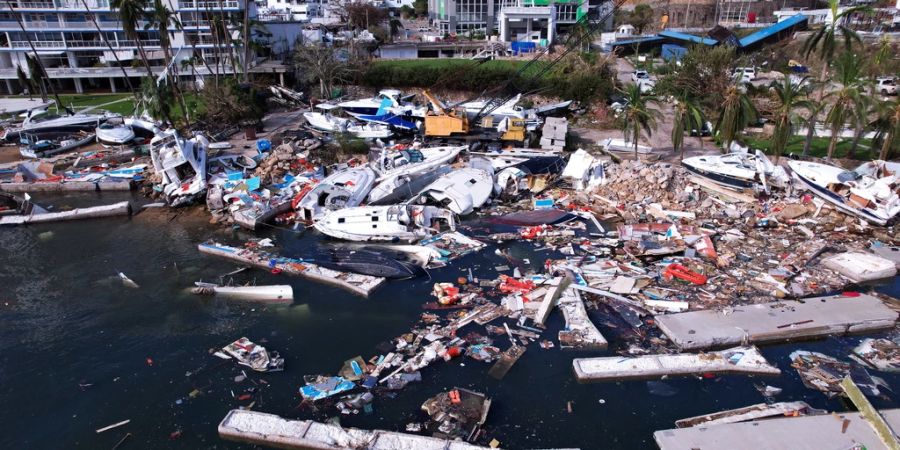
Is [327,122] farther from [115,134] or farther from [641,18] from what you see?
[641,18]

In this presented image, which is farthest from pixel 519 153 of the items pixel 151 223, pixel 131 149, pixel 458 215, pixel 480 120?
pixel 131 149

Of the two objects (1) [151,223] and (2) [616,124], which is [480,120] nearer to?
(2) [616,124]

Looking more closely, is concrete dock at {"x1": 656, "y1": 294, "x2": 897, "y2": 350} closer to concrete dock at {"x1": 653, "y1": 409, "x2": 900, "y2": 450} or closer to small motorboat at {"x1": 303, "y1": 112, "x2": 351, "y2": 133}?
concrete dock at {"x1": 653, "y1": 409, "x2": 900, "y2": 450}

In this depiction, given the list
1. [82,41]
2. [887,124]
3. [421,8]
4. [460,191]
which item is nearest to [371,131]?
[460,191]

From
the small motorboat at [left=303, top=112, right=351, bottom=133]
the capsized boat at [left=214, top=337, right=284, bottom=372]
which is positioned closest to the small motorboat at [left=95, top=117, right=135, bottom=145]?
the small motorboat at [left=303, top=112, right=351, bottom=133]

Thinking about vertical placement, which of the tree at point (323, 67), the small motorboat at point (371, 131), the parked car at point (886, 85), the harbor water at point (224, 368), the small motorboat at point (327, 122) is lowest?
the harbor water at point (224, 368)

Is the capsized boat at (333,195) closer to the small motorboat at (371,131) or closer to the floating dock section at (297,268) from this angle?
the floating dock section at (297,268)

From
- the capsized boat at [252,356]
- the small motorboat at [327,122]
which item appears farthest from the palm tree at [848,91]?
the small motorboat at [327,122]
